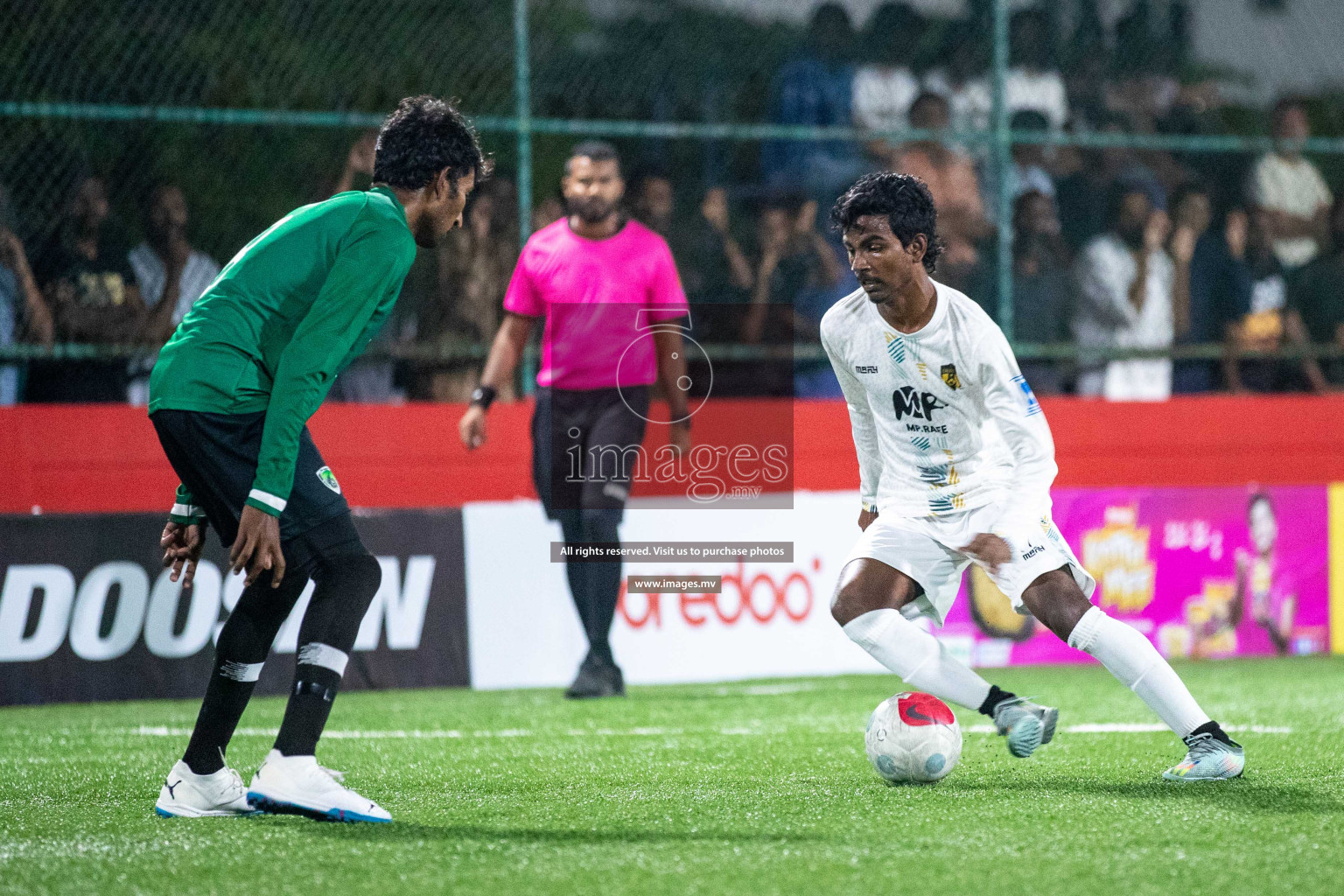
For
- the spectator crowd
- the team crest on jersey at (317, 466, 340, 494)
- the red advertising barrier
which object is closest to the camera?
the team crest on jersey at (317, 466, 340, 494)

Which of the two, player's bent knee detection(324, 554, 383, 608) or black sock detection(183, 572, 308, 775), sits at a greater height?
player's bent knee detection(324, 554, 383, 608)

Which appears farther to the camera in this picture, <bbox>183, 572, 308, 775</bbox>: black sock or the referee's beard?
the referee's beard

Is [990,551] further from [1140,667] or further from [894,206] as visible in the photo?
[894,206]

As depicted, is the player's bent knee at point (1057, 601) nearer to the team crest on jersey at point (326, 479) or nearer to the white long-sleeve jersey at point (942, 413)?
the white long-sleeve jersey at point (942, 413)

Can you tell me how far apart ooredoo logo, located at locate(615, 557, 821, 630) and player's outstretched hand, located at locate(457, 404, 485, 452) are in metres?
1.33

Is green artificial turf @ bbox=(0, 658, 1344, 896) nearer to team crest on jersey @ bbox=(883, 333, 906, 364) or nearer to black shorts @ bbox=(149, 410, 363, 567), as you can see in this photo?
black shorts @ bbox=(149, 410, 363, 567)

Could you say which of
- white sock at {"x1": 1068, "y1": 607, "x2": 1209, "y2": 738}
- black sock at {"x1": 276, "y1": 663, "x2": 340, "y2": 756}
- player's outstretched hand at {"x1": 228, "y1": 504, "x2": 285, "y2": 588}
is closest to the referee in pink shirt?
white sock at {"x1": 1068, "y1": 607, "x2": 1209, "y2": 738}

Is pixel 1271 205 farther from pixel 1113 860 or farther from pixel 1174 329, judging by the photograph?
pixel 1113 860

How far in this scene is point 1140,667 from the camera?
4.69 m

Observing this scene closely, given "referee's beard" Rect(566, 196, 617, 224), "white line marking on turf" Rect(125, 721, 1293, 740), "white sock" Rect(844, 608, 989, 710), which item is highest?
"referee's beard" Rect(566, 196, 617, 224)

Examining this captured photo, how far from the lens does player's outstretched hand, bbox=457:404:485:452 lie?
299 inches

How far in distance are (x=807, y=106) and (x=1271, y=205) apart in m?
3.28

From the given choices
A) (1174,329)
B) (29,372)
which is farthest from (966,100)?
(29,372)

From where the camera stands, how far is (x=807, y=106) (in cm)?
1031
